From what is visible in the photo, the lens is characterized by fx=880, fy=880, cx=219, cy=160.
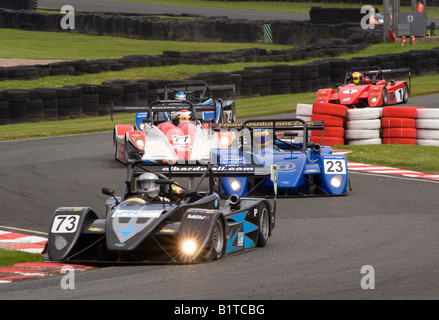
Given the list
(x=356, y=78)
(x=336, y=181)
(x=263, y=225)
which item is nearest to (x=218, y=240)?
(x=263, y=225)

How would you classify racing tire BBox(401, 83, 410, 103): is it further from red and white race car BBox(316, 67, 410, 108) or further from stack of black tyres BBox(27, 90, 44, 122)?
stack of black tyres BBox(27, 90, 44, 122)

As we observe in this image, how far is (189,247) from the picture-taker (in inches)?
354

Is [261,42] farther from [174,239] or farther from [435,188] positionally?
[174,239]

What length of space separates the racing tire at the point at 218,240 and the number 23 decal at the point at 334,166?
5240mm

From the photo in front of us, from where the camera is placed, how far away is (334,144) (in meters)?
20.5

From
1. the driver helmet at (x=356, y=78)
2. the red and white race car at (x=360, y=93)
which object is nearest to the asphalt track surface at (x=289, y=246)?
the red and white race car at (x=360, y=93)

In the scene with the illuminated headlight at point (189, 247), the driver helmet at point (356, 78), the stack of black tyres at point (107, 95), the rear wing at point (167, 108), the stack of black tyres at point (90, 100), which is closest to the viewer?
the illuminated headlight at point (189, 247)

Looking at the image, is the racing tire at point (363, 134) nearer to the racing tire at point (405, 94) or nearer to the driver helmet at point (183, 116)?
the driver helmet at point (183, 116)

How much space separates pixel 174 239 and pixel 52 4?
48.7 m

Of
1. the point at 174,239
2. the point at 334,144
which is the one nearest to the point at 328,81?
the point at 334,144

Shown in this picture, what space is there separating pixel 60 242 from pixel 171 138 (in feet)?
24.2

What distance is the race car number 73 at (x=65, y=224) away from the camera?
9.44 metres

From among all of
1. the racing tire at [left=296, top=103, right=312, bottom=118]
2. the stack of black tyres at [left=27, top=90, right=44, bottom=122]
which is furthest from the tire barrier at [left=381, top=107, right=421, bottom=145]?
the stack of black tyres at [left=27, top=90, right=44, bottom=122]
